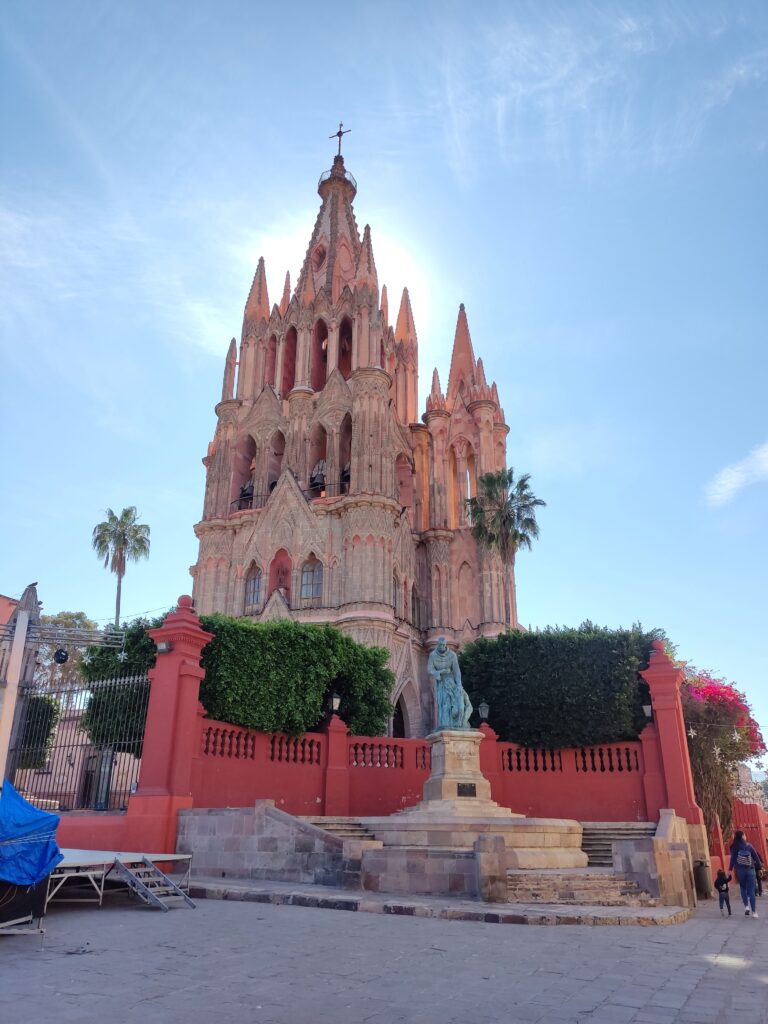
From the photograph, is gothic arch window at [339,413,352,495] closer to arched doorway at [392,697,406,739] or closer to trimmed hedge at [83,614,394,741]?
arched doorway at [392,697,406,739]

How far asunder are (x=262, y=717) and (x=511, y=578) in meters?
20.7

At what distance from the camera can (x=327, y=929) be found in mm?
7777

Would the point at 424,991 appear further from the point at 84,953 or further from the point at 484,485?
the point at 484,485

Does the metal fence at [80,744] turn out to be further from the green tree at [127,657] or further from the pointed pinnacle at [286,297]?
the pointed pinnacle at [286,297]

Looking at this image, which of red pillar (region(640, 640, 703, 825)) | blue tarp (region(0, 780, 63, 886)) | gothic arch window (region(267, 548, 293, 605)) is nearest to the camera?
blue tarp (region(0, 780, 63, 886))

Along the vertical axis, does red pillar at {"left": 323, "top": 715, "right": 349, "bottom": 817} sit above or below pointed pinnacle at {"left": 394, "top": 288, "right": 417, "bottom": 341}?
below

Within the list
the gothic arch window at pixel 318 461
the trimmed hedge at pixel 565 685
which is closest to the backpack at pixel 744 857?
the trimmed hedge at pixel 565 685

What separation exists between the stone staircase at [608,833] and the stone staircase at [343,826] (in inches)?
186

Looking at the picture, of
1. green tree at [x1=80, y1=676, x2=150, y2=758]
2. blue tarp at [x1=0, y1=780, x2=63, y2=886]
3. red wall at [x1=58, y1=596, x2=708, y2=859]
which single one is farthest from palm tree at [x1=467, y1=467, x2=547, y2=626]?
blue tarp at [x1=0, y1=780, x2=63, y2=886]

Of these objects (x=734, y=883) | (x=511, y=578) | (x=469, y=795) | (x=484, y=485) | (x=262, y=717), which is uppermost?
(x=484, y=485)

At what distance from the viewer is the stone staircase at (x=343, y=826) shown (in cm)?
1448

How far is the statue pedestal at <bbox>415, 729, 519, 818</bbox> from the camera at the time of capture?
13805 millimetres

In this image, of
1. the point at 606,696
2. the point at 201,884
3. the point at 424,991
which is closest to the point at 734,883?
the point at 606,696

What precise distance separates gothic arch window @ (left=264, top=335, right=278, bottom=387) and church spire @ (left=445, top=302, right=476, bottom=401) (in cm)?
933
